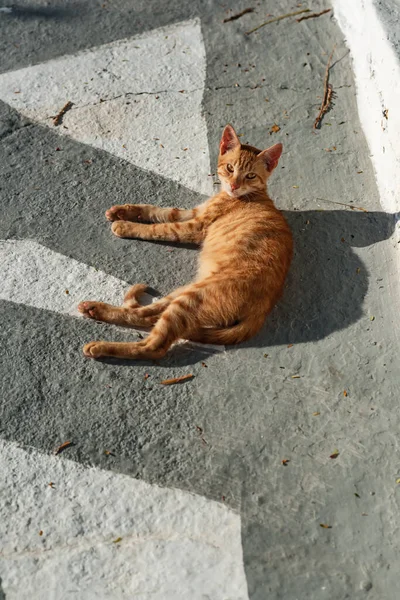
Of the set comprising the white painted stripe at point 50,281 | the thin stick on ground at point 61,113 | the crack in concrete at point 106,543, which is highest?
the thin stick on ground at point 61,113

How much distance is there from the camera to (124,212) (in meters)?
4.29

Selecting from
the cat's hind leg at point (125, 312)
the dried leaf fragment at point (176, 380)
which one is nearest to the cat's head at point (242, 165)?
the cat's hind leg at point (125, 312)

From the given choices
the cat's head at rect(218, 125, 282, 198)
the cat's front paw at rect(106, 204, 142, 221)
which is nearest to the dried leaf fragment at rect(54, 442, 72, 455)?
the cat's front paw at rect(106, 204, 142, 221)

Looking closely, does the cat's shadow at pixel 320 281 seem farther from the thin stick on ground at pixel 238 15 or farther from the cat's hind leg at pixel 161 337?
the thin stick on ground at pixel 238 15

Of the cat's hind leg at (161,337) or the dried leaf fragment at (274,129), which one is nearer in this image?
the cat's hind leg at (161,337)

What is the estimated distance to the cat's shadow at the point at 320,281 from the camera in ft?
12.2

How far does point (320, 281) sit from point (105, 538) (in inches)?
77.8

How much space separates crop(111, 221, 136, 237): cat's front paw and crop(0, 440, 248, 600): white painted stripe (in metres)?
1.58

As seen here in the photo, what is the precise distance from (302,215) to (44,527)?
255cm

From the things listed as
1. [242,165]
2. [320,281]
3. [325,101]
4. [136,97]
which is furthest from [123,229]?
[325,101]

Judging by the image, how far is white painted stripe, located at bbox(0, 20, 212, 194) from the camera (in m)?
4.75

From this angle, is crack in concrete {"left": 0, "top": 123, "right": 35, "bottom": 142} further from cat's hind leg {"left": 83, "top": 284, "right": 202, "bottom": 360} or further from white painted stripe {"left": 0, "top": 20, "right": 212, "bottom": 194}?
cat's hind leg {"left": 83, "top": 284, "right": 202, "bottom": 360}

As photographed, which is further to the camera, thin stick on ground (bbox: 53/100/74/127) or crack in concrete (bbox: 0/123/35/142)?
thin stick on ground (bbox: 53/100/74/127)

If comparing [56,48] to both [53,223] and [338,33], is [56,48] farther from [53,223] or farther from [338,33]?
[338,33]
